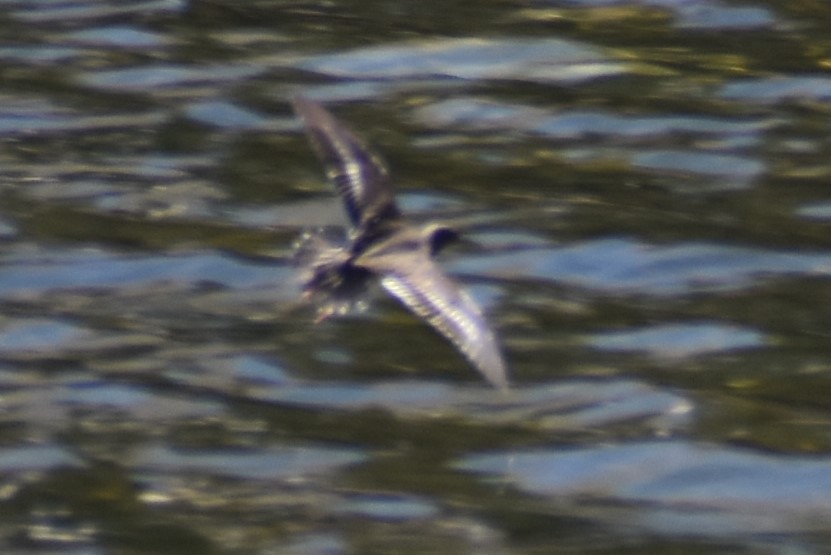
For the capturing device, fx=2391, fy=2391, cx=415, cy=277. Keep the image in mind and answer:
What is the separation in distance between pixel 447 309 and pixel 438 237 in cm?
91

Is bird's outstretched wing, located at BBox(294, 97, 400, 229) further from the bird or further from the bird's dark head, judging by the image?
the bird's dark head

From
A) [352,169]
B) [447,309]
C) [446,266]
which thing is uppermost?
[352,169]

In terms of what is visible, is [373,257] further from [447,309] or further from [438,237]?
[447,309]

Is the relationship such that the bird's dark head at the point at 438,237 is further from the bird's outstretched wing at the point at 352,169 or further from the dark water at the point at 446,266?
the dark water at the point at 446,266

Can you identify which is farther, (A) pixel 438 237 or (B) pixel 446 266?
(B) pixel 446 266

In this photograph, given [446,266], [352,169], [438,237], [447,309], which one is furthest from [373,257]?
[446,266]

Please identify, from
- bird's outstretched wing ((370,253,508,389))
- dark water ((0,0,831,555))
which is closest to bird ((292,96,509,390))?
bird's outstretched wing ((370,253,508,389))

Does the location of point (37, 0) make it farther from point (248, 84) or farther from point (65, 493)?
point (65, 493)

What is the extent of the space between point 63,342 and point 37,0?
4.39 meters

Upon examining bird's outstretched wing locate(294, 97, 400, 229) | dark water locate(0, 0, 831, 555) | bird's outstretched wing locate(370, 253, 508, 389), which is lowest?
dark water locate(0, 0, 831, 555)

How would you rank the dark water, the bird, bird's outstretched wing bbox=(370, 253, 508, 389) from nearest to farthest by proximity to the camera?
bird's outstretched wing bbox=(370, 253, 508, 389) → the bird → the dark water

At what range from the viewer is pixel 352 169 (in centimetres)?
864

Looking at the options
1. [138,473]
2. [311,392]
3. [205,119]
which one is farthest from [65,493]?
[205,119]

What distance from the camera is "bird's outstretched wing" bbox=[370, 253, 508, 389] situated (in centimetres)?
696
